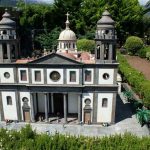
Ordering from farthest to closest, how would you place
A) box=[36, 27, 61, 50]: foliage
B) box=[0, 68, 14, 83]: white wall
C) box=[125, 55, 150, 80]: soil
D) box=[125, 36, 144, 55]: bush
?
box=[125, 36, 144, 55]: bush, box=[36, 27, 61, 50]: foliage, box=[125, 55, 150, 80]: soil, box=[0, 68, 14, 83]: white wall

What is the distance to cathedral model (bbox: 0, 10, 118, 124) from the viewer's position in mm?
37531

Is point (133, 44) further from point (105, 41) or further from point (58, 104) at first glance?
point (105, 41)

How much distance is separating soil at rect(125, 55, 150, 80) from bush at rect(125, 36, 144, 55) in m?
2.34

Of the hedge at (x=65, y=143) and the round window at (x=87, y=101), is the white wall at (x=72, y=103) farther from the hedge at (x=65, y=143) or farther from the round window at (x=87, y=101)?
the hedge at (x=65, y=143)

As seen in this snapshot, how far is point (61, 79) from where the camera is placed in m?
38.4

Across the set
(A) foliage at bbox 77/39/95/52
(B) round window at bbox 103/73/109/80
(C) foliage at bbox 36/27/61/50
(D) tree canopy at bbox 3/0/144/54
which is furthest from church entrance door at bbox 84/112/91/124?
(D) tree canopy at bbox 3/0/144/54

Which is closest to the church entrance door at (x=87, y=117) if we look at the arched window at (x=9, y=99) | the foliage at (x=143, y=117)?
the foliage at (x=143, y=117)

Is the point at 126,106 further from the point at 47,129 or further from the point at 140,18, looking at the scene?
the point at 140,18

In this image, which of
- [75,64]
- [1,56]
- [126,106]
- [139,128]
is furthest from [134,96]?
[1,56]

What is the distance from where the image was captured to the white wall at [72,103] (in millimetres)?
41375

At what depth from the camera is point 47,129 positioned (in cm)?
3878

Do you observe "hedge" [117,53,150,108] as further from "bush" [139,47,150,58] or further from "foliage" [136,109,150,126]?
"bush" [139,47,150,58]

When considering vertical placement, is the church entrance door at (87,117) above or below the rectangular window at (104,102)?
below

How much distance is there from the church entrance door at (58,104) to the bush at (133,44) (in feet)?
143
